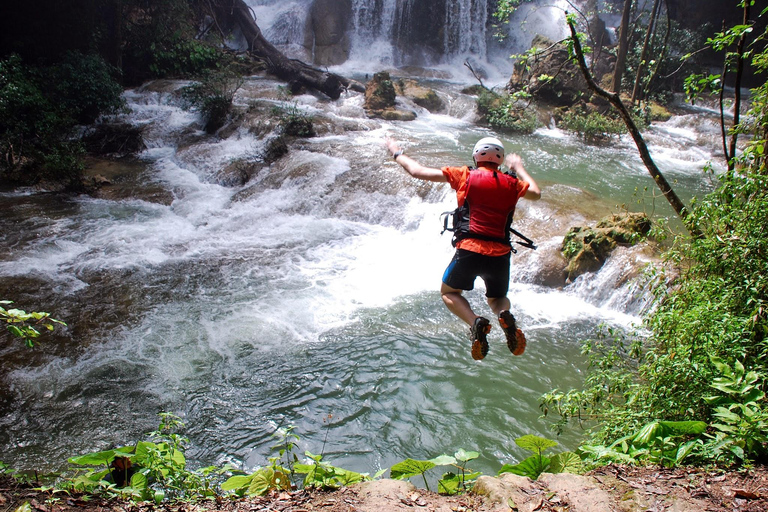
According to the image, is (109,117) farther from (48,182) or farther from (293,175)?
(293,175)

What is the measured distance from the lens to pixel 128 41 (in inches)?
661

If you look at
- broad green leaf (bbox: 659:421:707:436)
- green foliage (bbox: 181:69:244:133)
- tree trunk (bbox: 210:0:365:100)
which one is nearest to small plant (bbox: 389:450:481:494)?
broad green leaf (bbox: 659:421:707:436)

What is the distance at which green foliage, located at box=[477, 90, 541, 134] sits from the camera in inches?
644

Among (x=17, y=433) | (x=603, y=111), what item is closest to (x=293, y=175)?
(x=17, y=433)

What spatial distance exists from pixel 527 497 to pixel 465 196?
207 cm

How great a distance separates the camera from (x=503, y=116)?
16.5m

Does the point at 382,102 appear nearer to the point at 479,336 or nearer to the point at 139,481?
the point at 479,336

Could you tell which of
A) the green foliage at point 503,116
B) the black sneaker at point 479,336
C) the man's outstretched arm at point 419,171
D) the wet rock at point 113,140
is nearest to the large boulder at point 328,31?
the green foliage at point 503,116

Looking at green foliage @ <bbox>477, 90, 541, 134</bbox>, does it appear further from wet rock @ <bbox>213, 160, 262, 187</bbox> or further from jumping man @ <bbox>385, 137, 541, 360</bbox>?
jumping man @ <bbox>385, 137, 541, 360</bbox>

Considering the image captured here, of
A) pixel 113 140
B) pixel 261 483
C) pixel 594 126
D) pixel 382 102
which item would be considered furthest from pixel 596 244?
pixel 113 140

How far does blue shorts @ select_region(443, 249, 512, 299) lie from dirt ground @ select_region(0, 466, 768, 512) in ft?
4.99

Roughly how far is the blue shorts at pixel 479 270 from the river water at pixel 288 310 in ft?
5.57

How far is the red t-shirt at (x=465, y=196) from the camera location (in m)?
3.58

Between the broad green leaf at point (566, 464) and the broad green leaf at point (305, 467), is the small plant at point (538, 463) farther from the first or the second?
the broad green leaf at point (305, 467)
